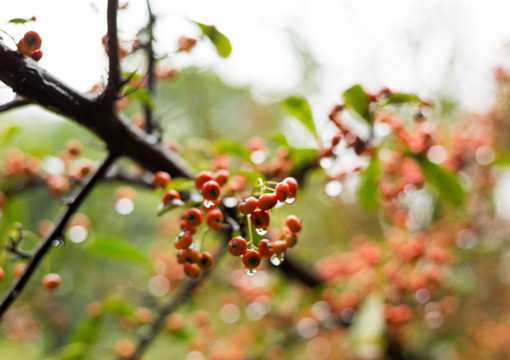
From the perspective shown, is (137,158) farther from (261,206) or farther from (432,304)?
(432,304)

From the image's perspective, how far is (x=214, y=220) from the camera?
73 centimetres

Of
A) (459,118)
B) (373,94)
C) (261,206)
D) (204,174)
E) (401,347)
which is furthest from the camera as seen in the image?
(459,118)

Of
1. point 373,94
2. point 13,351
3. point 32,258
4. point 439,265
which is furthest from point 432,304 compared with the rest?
point 13,351

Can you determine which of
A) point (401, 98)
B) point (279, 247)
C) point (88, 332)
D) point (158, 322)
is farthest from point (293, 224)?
point (88, 332)

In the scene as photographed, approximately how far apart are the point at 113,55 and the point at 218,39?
27 cm

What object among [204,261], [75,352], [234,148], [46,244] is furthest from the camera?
[75,352]

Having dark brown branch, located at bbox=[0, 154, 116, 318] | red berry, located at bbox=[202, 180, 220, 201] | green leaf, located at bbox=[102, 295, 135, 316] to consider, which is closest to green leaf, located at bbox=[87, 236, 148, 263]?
green leaf, located at bbox=[102, 295, 135, 316]

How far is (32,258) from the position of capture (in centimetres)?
84

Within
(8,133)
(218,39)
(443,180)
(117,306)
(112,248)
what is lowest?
(117,306)

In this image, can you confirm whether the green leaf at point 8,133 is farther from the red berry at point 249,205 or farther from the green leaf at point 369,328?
the green leaf at point 369,328

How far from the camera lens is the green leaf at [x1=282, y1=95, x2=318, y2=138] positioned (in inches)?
48.5

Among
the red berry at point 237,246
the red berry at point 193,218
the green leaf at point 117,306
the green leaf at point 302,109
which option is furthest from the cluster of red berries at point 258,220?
the green leaf at point 117,306

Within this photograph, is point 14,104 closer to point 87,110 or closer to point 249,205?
point 87,110

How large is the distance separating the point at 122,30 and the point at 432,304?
1477 mm
